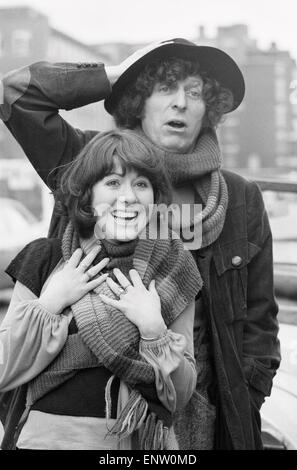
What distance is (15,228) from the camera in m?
3.07

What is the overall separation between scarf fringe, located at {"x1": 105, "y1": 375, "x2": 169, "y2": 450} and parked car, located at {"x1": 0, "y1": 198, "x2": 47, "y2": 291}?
4.45 feet

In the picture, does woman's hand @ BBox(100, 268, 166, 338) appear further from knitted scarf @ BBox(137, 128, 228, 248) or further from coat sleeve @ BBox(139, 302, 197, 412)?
knitted scarf @ BBox(137, 128, 228, 248)

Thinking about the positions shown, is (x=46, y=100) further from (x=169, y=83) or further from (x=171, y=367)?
(x=171, y=367)

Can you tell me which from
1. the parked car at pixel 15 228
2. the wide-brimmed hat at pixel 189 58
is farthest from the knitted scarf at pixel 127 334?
the parked car at pixel 15 228

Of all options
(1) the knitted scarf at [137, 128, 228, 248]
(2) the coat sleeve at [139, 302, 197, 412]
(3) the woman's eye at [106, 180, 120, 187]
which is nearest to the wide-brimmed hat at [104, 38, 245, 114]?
(1) the knitted scarf at [137, 128, 228, 248]

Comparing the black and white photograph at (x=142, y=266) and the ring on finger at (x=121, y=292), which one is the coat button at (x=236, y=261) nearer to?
the black and white photograph at (x=142, y=266)

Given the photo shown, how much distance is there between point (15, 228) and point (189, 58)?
1.39 m

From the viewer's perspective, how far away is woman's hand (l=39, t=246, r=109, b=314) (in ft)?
5.19

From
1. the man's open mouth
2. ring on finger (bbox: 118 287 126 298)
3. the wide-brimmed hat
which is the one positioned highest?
the wide-brimmed hat

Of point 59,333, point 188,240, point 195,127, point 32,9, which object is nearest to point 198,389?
point 188,240

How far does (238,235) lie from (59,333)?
0.67m

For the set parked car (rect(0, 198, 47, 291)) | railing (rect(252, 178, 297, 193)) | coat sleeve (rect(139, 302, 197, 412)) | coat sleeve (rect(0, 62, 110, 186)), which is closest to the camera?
coat sleeve (rect(139, 302, 197, 412))

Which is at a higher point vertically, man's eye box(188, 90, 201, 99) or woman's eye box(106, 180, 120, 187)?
man's eye box(188, 90, 201, 99)

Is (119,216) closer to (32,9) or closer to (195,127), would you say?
(195,127)
